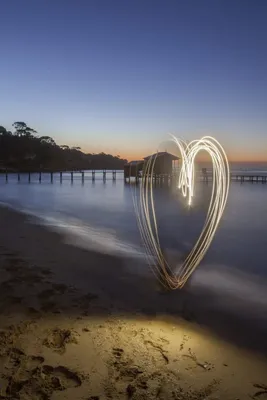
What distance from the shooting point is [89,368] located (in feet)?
15.9

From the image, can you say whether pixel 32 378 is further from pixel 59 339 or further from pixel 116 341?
pixel 116 341

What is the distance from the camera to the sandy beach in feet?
14.8

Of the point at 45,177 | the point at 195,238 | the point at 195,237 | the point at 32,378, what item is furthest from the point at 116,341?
the point at 45,177

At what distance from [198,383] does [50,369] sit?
2.16m

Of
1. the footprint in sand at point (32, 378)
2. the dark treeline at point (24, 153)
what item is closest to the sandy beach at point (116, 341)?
the footprint in sand at point (32, 378)

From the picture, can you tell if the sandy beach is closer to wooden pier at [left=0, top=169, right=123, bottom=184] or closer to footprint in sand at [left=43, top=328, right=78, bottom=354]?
footprint in sand at [left=43, top=328, right=78, bottom=354]

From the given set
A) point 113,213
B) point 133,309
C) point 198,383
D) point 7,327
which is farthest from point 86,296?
point 113,213

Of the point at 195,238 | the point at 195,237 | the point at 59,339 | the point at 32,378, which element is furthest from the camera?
the point at 195,237

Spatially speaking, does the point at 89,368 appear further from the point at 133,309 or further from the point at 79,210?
the point at 79,210

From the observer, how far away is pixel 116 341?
19.0 ft

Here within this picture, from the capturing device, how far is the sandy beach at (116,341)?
4523 mm

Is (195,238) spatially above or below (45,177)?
below

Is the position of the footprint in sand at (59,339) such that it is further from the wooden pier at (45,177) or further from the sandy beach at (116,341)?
the wooden pier at (45,177)

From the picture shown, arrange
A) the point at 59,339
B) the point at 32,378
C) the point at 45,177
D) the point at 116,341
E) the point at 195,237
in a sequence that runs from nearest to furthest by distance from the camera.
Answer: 1. the point at 32,378
2. the point at 59,339
3. the point at 116,341
4. the point at 195,237
5. the point at 45,177
